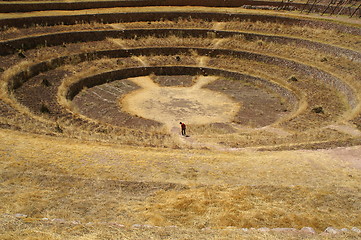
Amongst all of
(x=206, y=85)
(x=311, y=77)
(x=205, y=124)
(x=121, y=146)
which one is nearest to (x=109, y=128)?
(x=121, y=146)

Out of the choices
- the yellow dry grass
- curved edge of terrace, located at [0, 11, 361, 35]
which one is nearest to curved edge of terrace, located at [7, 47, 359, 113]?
curved edge of terrace, located at [0, 11, 361, 35]

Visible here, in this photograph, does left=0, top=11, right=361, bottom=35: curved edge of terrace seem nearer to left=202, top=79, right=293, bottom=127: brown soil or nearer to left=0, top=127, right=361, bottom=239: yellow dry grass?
left=202, top=79, right=293, bottom=127: brown soil

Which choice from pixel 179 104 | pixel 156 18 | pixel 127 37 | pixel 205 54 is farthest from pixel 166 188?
pixel 156 18

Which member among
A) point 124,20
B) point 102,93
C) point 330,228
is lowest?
point 330,228

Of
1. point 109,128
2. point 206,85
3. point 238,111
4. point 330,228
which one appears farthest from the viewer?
point 206,85

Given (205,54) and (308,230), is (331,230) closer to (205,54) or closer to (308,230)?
(308,230)

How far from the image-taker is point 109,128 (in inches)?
965

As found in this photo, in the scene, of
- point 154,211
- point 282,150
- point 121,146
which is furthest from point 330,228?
point 121,146

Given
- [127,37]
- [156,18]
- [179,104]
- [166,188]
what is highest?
[156,18]

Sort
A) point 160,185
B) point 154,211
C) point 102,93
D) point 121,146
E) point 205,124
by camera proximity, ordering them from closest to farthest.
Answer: point 154,211 → point 160,185 → point 121,146 → point 205,124 → point 102,93

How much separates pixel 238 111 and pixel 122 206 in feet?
68.7

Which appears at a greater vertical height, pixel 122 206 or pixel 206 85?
pixel 206 85

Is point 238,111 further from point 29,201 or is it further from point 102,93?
point 29,201

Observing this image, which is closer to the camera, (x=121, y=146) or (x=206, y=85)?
(x=121, y=146)
